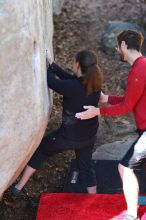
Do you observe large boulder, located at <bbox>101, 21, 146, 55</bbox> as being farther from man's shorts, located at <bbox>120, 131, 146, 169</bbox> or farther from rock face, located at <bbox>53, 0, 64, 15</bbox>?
man's shorts, located at <bbox>120, 131, 146, 169</bbox>

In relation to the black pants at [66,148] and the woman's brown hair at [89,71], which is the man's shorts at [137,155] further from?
the woman's brown hair at [89,71]

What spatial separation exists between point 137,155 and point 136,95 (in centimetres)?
55

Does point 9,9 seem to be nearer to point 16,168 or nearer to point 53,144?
point 16,168

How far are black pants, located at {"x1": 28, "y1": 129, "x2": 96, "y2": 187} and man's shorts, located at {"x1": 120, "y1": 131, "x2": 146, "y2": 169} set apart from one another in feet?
1.70

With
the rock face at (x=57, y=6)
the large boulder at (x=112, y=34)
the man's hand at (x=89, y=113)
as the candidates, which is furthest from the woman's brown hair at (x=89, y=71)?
the rock face at (x=57, y=6)

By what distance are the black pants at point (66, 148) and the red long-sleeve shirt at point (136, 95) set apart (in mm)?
508

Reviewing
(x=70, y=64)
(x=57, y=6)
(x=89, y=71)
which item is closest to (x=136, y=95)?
(x=89, y=71)

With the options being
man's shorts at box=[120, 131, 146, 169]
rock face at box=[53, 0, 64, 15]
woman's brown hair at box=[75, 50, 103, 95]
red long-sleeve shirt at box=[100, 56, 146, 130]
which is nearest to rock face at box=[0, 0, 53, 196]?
woman's brown hair at box=[75, 50, 103, 95]

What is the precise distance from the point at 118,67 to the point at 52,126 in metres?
1.77

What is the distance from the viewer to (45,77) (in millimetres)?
4316

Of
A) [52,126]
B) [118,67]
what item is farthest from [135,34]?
[118,67]

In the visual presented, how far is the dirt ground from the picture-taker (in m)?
5.32

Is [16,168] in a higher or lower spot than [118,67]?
higher

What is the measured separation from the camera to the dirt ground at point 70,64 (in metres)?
5.32
